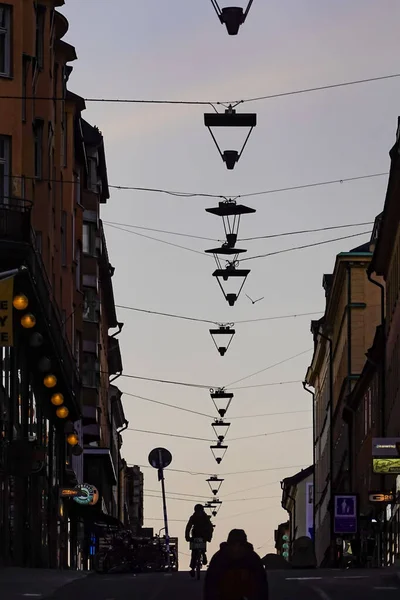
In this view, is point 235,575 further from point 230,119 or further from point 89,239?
point 89,239

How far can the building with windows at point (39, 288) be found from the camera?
43.3 meters

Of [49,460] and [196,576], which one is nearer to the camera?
[196,576]

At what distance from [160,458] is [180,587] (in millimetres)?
18759

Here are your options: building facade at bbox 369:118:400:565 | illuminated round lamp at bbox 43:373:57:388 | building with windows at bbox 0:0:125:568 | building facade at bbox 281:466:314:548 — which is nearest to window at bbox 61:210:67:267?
building with windows at bbox 0:0:125:568

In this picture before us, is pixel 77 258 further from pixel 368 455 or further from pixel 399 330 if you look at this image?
pixel 368 455

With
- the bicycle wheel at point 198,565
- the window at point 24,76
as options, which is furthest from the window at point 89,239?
the bicycle wheel at point 198,565

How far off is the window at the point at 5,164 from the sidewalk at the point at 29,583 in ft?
34.0

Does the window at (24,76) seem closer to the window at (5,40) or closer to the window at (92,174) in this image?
the window at (5,40)

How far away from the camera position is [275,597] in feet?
91.7

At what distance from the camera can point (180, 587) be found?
31.6 metres

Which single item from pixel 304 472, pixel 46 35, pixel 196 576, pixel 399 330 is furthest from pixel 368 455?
pixel 304 472

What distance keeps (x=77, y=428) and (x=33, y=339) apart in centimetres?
2838

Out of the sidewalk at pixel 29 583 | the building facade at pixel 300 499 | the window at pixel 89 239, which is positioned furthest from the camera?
the building facade at pixel 300 499

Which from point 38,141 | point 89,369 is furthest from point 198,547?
point 89,369
